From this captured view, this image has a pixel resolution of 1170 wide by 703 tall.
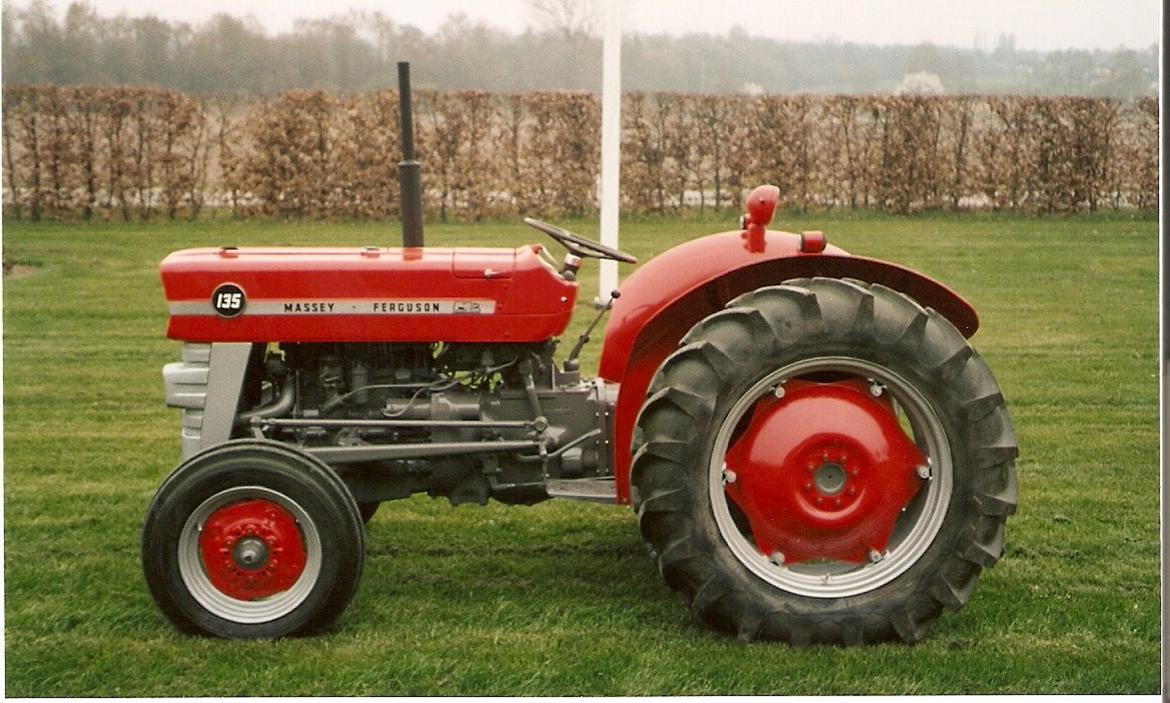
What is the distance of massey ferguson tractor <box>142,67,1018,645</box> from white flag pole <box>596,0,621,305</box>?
182 cm

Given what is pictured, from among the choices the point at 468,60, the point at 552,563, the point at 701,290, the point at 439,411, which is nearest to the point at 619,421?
the point at 701,290

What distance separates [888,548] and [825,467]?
281 millimetres

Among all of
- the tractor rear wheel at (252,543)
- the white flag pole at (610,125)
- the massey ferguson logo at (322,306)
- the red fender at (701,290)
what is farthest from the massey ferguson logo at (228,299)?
the white flag pole at (610,125)

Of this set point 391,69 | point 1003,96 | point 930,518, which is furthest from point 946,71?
point 930,518

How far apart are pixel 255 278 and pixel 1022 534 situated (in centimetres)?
265

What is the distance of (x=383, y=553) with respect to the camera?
14.2 feet

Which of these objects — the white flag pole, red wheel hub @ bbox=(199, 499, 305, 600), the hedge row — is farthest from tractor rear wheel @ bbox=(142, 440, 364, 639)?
the hedge row

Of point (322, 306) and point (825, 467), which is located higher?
point (322, 306)

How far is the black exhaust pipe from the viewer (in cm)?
374

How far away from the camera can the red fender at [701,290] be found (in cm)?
362

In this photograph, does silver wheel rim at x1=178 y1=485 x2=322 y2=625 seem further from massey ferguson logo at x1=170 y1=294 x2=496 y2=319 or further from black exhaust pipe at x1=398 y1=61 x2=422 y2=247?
black exhaust pipe at x1=398 y1=61 x2=422 y2=247

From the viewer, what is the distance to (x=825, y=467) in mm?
3551

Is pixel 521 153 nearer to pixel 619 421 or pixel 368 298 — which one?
pixel 368 298

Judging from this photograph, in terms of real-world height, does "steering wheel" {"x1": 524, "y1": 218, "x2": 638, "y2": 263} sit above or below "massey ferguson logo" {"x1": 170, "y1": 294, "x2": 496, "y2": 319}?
above
